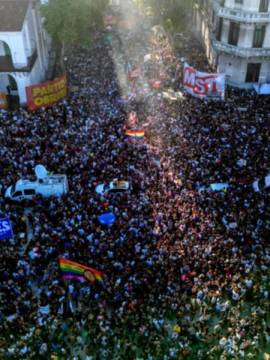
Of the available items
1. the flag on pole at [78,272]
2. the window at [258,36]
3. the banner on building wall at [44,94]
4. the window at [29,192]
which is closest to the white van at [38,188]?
the window at [29,192]

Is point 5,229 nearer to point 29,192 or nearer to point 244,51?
point 29,192

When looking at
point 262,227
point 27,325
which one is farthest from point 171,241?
point 27,325

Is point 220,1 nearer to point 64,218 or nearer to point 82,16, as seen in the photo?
point 82,16

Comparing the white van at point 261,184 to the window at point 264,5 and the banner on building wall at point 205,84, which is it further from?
the window at point 264,5

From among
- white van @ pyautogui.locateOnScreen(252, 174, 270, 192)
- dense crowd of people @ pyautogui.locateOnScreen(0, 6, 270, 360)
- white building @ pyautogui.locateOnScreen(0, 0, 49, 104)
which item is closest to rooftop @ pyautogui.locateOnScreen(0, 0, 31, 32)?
white building @ pyautogui.locateOnScreen(0, 0, 49, 104)

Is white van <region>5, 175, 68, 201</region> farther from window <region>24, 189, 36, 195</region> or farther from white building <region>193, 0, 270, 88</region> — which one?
white building <region>193, 0, 270, 88</region>
